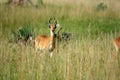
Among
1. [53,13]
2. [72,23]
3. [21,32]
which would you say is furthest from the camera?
[53,13]

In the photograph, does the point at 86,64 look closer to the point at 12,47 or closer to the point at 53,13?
the point at 12,47

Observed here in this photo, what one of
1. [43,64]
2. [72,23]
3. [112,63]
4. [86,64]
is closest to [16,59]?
[43,64]

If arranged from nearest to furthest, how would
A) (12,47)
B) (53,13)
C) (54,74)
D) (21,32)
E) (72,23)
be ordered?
(54,74) < (12,47) < (21,32) < (72,23) < (53,13)

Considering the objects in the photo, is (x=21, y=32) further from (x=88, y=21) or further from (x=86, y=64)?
A: (x=88, y=21)

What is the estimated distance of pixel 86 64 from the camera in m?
6.52

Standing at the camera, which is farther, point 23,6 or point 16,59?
point 23,6

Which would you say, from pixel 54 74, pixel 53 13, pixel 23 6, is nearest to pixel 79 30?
pixel 53 13

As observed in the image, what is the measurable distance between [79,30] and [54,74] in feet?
20.4

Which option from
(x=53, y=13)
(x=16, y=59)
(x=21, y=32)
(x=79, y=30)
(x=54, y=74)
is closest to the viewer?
(x=54, y=74)

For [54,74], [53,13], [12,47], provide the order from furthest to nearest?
[53,13]
[12,47]
[54,74]

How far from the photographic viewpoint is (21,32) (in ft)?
31.7

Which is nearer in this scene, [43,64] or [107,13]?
→ [43,64]

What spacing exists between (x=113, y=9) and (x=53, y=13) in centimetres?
290

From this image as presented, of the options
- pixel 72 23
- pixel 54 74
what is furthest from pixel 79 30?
pixel 54 74
